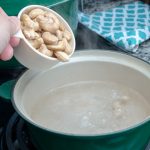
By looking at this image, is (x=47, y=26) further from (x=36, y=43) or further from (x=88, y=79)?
(x=88, y=79)

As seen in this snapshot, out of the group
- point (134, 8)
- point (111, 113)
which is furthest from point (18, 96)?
point (134, 8)

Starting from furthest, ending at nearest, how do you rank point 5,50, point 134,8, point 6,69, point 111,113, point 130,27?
point 134,8 < point 130,27 < point 6,69 < point 111,113 < point 5,50

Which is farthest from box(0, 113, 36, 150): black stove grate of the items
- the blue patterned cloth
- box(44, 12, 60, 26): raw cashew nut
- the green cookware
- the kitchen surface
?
the blue patterned cloth

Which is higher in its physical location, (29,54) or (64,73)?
(29,54)

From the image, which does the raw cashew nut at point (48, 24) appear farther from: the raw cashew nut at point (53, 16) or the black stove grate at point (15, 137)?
the black stove grate at point (15, 137)

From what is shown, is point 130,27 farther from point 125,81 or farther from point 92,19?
point 125,81

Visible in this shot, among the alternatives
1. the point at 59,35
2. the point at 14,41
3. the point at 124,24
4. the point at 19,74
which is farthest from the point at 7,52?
the point at 124,24

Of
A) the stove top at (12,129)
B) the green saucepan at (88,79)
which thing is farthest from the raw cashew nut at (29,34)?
the stove top at (12,129)
